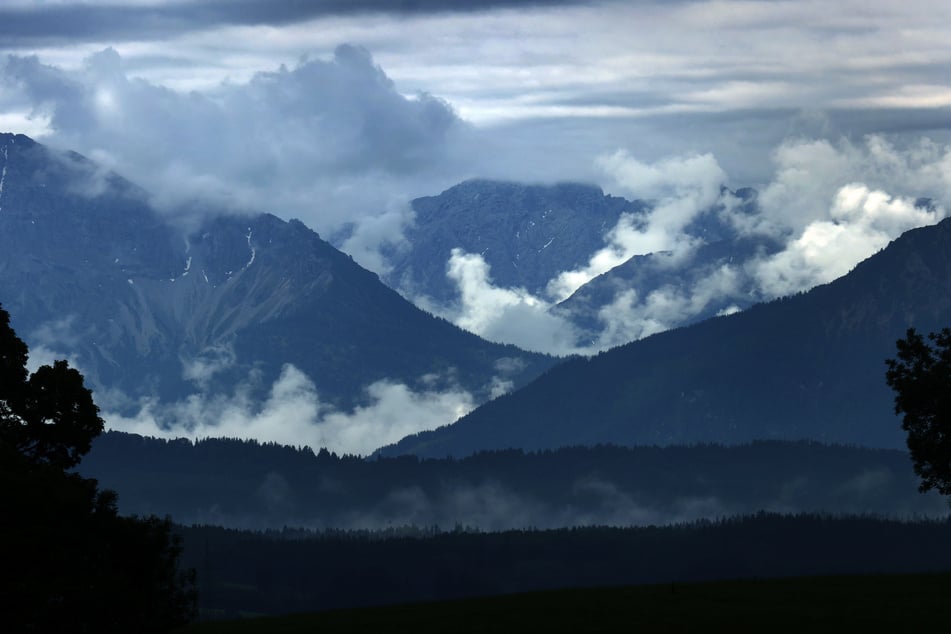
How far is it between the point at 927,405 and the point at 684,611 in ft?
94.7

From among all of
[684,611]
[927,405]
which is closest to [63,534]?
[684,611]

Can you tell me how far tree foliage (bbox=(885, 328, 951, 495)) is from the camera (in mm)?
144375

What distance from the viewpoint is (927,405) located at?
145625 millimetres

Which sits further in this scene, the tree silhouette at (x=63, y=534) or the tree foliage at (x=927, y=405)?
the tree foliage at (x=927, y=405)

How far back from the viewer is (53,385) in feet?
403

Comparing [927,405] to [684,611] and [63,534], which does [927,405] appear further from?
[63,534]

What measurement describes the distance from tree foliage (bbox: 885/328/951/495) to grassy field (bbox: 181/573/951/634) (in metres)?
9.26

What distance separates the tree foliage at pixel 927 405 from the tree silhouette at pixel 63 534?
58211 mm

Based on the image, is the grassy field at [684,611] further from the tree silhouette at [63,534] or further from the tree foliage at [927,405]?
the tree silhouette at [63,534]

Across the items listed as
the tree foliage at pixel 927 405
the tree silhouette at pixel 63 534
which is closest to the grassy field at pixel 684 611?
the tree foliage at pixel 927 405

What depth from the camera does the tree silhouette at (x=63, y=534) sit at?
347 ft

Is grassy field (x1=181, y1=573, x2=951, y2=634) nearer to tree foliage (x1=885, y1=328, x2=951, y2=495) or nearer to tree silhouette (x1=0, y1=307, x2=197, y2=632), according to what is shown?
tree foliage (x1=885, y1=328, x2=951, y2=495)

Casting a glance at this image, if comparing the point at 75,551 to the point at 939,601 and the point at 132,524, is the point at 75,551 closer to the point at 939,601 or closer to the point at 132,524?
the point at 132,524

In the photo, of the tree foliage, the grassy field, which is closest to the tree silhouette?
the grassy field
